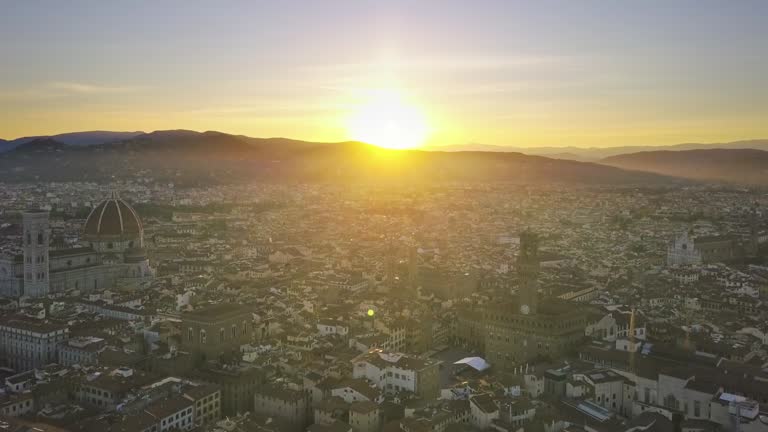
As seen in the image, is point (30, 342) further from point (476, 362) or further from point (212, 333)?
point (476, 362)

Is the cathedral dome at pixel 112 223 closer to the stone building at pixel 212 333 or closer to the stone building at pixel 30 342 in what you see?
the stone building at pixel 30 342

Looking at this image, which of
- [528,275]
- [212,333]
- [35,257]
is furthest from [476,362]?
[35,257]

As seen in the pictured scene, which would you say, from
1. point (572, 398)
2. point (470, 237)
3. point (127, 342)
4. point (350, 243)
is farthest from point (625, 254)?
point (127, 342)

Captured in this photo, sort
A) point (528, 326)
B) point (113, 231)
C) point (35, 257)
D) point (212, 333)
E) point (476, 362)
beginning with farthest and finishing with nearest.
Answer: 1. point (113, 231)
2. point (35, 257)
3. point (528, 326)
4. point (212, 333)
5. point (476, 362)

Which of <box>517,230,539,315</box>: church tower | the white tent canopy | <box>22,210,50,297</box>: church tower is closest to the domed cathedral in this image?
<box>22,210,50,297</box>: church tower

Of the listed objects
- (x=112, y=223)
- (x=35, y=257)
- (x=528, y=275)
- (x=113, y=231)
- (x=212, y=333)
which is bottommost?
(x=212, y=333)

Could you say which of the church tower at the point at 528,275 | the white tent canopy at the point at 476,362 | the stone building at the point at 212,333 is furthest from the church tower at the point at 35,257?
the church tower at the point at 528,275

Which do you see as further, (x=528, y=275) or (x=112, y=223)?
(x=112, y=223)
